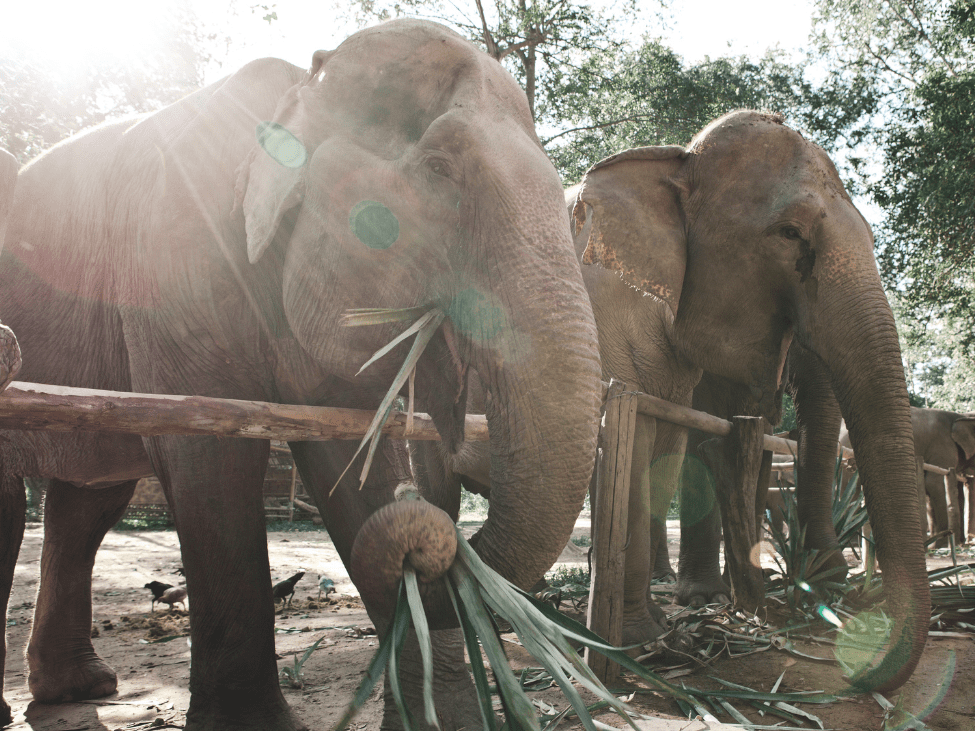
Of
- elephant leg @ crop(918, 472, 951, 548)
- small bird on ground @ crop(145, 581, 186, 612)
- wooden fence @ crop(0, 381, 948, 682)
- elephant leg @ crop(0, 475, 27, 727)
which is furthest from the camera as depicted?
elephant leg @ crop(918, 472, 951, 548)

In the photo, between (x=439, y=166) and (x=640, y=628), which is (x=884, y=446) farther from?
(x=439, y=166)

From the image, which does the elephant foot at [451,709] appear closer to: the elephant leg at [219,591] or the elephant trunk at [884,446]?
the elephant leg at [219,591]

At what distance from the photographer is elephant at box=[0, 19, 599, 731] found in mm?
1801

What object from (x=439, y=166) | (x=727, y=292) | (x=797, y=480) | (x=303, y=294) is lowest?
(x=797, y=480)

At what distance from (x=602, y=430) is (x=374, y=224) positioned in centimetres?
183

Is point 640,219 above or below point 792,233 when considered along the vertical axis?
above

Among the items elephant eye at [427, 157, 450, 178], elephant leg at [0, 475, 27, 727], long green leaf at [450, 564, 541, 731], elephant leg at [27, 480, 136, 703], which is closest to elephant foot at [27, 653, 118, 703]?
elephant leg at [27, 480, 136, 703]

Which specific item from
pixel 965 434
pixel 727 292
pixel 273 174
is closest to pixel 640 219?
pixel 727 292

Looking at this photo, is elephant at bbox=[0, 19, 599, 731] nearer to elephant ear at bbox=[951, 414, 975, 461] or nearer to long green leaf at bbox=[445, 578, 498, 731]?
long green leaf at bbox=[445, 578, 498, 731]

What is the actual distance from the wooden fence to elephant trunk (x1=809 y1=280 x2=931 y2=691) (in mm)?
875

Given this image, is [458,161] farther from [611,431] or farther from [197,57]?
[197,57]

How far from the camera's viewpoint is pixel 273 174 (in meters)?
2.20

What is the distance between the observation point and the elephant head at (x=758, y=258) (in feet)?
11.4

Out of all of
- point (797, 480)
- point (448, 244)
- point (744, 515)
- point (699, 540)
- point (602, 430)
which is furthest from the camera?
point (699, 540)
